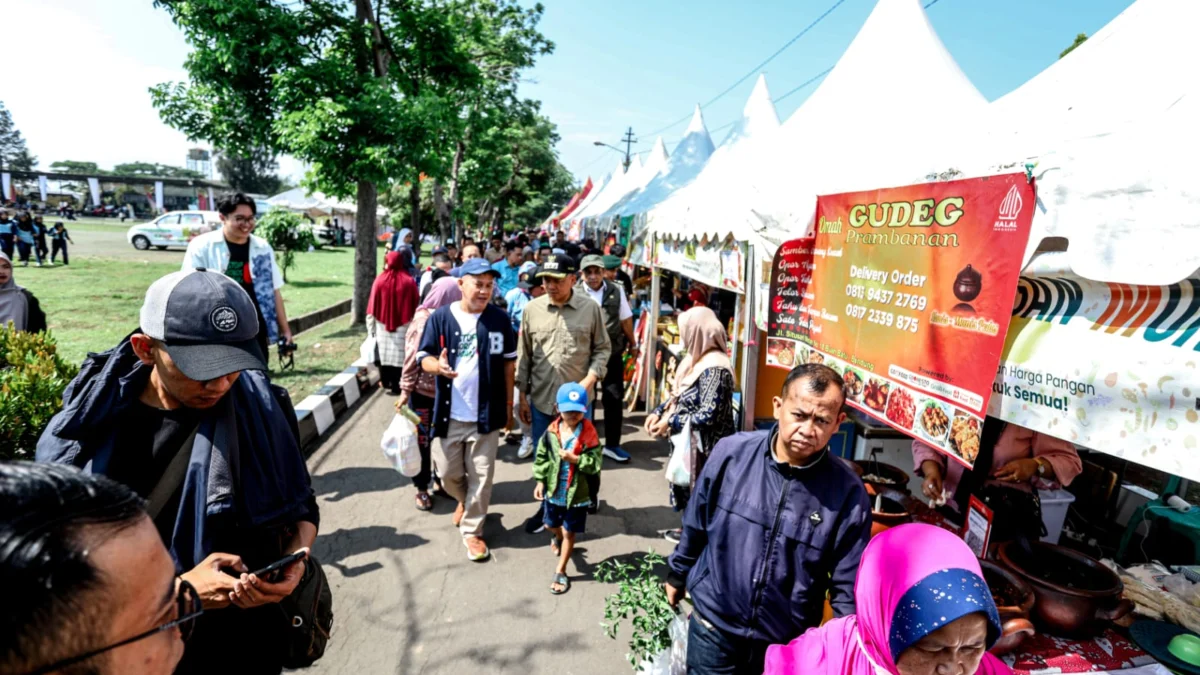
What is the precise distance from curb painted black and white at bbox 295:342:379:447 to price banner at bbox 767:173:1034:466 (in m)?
4.77

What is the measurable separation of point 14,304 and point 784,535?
17.3ft

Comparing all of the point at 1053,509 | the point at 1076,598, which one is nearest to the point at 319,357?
the point at 1053,509

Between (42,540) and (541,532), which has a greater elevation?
(42,540)

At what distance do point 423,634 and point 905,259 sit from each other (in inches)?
129

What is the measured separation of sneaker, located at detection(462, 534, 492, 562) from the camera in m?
4.11

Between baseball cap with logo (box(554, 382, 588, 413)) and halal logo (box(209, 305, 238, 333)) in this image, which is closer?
halal logo (box(209, 305, 238, 333))

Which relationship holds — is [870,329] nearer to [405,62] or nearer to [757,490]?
[757,490]

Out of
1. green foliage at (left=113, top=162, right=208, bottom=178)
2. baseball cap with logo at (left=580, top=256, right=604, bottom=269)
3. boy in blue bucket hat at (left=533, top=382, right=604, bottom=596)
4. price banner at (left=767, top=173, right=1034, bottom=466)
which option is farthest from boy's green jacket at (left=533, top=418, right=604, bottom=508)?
green foliage at (left=113, top=162, right=208, bottom=178)

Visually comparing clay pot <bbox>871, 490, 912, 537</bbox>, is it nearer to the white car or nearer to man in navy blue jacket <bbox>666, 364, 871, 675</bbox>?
man in navy blue jacket <bbox>666, 364, 871, 675</bbox>

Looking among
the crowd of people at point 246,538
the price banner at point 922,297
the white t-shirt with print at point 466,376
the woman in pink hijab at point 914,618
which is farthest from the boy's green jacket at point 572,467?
the woman in pink hijab at point 914,618

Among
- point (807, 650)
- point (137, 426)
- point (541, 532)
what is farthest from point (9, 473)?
point (541, 532)

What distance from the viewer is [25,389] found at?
118 inches

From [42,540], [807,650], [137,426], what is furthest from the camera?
[807,650]

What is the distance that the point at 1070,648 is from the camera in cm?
207
